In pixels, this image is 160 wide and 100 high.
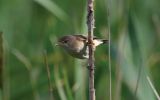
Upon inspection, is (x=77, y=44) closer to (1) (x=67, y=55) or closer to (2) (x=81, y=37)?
(2) (x=81, y=37)

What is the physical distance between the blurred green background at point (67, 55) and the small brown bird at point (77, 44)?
17 centimetres

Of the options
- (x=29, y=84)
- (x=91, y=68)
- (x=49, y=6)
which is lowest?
(x=29, y=84)

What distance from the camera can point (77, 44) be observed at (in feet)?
6.54

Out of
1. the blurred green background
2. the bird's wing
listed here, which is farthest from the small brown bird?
the blurred green background

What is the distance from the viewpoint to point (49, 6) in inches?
102

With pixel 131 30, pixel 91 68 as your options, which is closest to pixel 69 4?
pixel 131 30

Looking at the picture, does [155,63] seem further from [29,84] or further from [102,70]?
[29,84]

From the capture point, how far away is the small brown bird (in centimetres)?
194

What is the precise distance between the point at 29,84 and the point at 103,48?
0.44 metres

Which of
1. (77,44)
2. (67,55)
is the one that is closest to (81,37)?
(77,44)

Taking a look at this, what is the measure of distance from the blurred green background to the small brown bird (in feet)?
0.54

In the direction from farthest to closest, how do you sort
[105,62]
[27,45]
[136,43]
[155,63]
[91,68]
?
[27,45] < [155,63] < [105,62] < [136,43] < [91,68]

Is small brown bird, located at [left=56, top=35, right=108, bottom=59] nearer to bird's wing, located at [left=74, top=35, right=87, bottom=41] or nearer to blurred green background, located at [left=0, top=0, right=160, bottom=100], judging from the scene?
bird's wing, located at [left=74, top=35, right=87, bottom=41]

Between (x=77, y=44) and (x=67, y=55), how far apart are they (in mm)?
842
